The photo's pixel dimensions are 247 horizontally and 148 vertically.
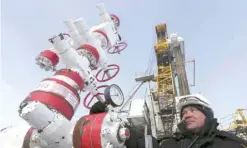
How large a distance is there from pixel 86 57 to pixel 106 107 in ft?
6.85

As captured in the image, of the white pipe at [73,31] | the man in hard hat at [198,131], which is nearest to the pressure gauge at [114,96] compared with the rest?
the man in hard hat at [198,131]

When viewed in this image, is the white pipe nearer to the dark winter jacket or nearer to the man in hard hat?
the man in hard hat

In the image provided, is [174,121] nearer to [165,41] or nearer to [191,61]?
[191,61]

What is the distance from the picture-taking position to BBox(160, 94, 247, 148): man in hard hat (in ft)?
10.3

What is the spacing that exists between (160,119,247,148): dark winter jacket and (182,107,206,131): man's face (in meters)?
0.09

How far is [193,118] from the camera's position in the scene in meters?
3.56

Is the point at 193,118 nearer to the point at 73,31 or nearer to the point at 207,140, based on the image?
the point at 207,140

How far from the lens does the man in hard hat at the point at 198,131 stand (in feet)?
10.3

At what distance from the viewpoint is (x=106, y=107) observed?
458 centimetres

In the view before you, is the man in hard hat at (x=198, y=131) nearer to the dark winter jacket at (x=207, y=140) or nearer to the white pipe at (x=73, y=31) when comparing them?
the dark winter jacket at (x=207, y=140)

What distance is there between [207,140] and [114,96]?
6.61ft

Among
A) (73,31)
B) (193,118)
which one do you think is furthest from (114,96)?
(73,31)

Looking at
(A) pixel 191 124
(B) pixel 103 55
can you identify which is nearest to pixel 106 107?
(A) pixel 191 124

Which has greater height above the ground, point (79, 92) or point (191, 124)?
point (79, 92)
